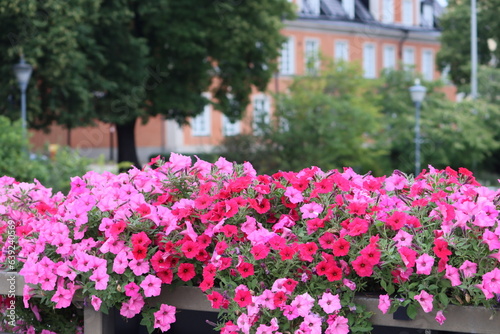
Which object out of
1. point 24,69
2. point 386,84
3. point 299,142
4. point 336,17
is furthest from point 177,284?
point 336,17

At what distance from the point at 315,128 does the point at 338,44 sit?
23604 millimetres

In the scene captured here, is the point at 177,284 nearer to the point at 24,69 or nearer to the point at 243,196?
the point at 243,196

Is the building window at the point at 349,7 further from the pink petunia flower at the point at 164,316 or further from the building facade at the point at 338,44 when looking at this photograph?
the pink petunia flower at the point at 164,316

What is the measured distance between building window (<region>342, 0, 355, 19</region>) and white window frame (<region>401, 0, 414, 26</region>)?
12.8 feet

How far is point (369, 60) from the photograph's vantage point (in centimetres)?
5216

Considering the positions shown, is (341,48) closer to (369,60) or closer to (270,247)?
(369,60)

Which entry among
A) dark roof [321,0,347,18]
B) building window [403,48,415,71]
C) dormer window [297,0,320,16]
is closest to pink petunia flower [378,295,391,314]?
dormer window [297,0,320,16]

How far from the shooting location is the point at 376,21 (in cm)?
5253

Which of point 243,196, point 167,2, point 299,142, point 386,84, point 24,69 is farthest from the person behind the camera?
point 386,84

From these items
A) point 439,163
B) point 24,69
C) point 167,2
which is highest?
point 167,2

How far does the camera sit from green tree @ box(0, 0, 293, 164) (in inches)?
810

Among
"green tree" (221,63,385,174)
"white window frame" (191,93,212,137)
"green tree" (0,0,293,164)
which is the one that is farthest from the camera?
"white window frame" (191,93,212,137)

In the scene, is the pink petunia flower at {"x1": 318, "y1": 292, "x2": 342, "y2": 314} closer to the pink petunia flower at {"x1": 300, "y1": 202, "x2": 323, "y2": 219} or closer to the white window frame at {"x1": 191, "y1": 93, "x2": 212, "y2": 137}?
the pink petunia flower at {"x1": 300, "y1": 202, "x2": 323, "y2": 219}

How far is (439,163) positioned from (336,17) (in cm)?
1952
